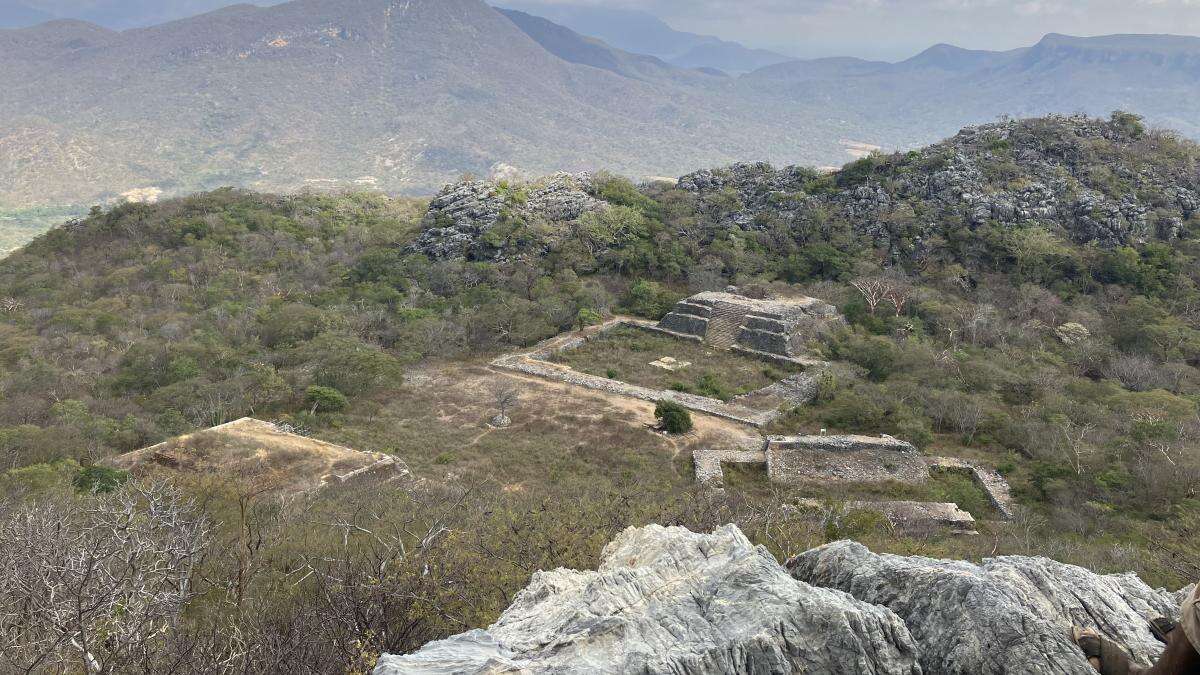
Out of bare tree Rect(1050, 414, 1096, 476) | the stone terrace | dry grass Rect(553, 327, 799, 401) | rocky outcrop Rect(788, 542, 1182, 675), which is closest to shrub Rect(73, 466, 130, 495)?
rocky outcrop Rect(788, 542, 1182, 675)

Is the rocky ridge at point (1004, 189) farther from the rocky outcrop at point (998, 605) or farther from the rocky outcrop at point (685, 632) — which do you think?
the rocky outcrop at point (685, 632)

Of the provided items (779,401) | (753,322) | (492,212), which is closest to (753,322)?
(753,322)

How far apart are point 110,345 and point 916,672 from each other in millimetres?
38517

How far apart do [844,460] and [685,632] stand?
58.6ft

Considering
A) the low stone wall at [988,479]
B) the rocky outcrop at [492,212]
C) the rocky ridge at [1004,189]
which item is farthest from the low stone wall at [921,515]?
the rocky outcrop at [492,212]

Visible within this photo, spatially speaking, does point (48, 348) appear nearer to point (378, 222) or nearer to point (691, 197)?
point (378, 222)

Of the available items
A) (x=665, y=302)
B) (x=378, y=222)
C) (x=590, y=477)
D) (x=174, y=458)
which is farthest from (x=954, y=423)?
(x=378, y=222)

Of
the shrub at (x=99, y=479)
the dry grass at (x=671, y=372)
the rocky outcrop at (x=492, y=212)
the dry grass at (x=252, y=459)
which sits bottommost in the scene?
the dry grass at (x=671, y=372)

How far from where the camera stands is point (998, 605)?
16.7 ft

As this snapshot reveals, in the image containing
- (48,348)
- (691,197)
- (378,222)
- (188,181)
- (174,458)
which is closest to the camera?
(174,458)

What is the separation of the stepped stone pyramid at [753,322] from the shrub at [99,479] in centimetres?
2484

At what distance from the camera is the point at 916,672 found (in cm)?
502

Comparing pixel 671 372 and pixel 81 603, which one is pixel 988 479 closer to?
pixel 671 372

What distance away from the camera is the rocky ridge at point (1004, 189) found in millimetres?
42250
